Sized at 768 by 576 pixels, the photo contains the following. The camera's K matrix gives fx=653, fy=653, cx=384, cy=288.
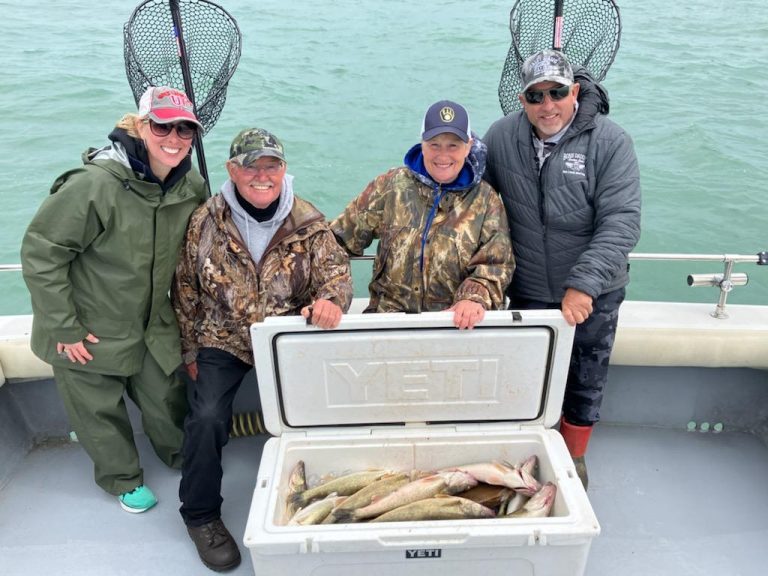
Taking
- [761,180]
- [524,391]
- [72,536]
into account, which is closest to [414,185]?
[524,391]

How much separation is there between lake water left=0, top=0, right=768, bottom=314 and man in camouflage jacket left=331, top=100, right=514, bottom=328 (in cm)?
427

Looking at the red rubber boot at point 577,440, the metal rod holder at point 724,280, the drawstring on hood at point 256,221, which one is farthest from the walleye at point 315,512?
the metal rod holder at point 724,280

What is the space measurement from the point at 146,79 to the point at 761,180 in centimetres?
967

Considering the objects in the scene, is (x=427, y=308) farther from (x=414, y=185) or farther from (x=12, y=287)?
(x=12, y=287)

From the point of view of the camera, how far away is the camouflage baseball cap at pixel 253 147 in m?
2.49

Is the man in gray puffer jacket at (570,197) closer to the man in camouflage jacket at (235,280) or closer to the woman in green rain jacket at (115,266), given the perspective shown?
the man in camouflage jacket at (235,280)

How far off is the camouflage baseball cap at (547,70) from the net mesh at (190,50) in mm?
1554

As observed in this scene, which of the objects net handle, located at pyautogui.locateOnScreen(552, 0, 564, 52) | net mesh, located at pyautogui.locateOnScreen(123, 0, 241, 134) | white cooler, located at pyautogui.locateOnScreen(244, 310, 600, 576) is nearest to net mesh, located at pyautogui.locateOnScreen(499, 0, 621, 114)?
net handle, located at pyautogui.locateOnScreen(552, 0, 564, 52)

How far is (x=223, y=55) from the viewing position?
11.4ft

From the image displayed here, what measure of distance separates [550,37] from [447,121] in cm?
145

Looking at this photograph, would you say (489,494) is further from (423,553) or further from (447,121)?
(447,121)

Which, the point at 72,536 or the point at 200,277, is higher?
the point at 200,277

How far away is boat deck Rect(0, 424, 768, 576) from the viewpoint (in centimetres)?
284

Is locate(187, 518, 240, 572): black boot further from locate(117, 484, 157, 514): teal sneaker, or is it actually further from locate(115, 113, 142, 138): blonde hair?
locate(115, 113, 142, 138): blonde hair
